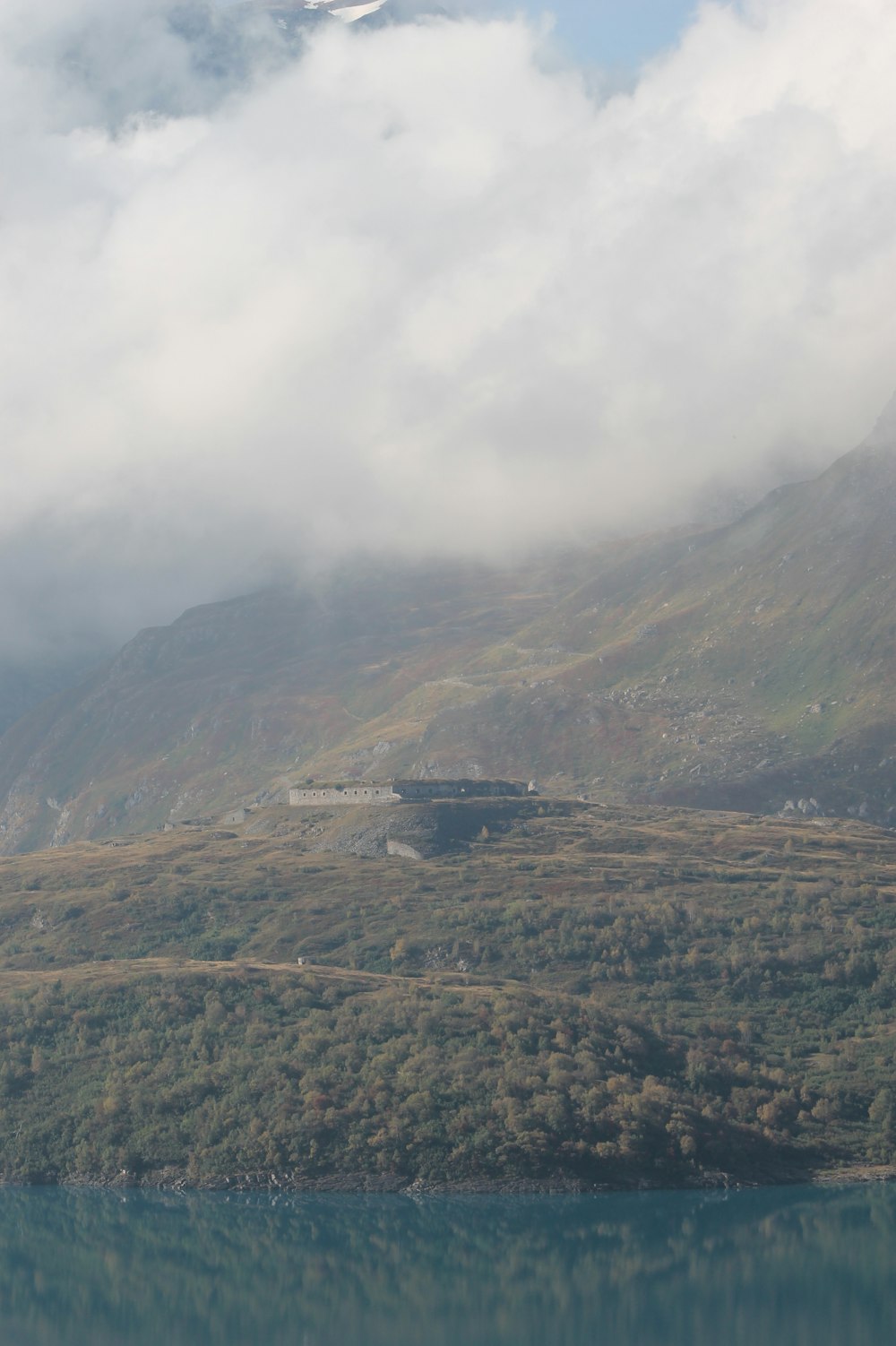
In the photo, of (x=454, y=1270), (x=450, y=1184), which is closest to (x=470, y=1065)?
(x=450, y=1184)

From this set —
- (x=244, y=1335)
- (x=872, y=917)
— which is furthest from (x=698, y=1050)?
(x=244, y=1335)

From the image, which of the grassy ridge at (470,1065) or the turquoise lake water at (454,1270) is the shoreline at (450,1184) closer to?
the grassy ridge at (470,1065)

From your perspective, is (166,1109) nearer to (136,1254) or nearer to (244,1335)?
(136,1254)

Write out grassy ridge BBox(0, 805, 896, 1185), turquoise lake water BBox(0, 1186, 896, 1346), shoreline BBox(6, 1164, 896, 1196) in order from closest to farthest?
1. turquoise lake water BBox(0, 1186, 896, 1346)
2. shoreline BBox(6, 1164, 896, 1196)
3. grassy ridge BBox(0, 805, 896, 1185)

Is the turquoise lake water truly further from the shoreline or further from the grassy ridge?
the grassy ridge

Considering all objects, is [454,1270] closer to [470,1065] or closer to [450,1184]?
[450,1184]

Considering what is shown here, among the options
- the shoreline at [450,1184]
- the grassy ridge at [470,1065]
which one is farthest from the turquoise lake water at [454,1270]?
the grassy ridge at [470,1065]

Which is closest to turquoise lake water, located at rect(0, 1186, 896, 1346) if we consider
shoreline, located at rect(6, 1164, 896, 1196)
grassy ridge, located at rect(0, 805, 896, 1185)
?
shoreline, located at rect(6, 1164, 896, 1196)

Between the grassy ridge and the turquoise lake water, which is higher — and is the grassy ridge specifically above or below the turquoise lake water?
above

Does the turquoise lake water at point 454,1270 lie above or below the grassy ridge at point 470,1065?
below
